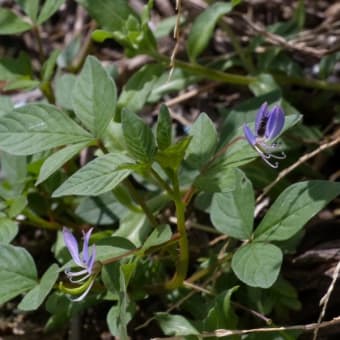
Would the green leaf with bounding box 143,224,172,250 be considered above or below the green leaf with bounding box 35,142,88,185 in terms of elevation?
below

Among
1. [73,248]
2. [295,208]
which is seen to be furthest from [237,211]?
[73,248]

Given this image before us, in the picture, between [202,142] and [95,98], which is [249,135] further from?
[95,98]

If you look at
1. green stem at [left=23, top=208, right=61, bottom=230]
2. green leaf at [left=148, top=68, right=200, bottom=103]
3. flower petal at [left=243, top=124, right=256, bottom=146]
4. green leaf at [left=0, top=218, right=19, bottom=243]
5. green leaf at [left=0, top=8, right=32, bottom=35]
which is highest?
flower petal at [left=243, top=124, right=256, bottom=146]

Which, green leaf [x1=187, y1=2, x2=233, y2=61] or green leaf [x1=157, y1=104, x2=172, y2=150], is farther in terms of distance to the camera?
green leaf [x1=187, y1=2, x2=233, y2=61]

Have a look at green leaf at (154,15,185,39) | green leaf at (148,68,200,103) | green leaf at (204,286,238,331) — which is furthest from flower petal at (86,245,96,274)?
green leaf at (154,15,185,39)

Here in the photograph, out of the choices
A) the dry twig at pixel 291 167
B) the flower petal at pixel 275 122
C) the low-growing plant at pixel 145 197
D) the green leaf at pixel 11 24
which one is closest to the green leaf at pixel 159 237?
the low-growing plant at pixel 145 197

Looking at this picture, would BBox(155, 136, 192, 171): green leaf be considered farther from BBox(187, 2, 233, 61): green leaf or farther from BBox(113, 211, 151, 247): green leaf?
BBox(187, 2, 233, 61): green leaf

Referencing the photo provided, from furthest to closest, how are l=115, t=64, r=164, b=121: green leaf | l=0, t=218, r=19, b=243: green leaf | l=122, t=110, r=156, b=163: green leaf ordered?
l=115, t=64, r=164, b=121: green leaf
l=0, t=218, r=19, b=243: green leaf
l=122, t=110, r=156, b=163: green leaf
